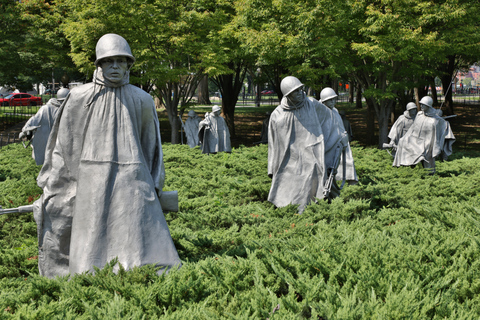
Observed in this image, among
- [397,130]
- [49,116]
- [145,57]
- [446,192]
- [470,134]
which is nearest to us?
[446,192]

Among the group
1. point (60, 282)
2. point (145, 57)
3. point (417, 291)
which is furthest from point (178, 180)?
point (145, 57)

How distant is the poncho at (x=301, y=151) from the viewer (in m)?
8.93

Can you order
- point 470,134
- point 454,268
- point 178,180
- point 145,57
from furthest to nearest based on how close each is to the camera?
point 470,134 → point 145,57 → point 178,180 → point 454,268

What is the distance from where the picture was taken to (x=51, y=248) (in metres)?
4.99

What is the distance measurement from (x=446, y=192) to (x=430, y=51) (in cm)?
1086

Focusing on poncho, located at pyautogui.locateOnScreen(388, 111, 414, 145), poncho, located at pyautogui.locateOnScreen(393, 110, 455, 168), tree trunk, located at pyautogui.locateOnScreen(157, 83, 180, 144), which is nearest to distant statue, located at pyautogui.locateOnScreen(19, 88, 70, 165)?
poncho, located at pyautogui.locateOnScreen(393, 110, 455, 168)

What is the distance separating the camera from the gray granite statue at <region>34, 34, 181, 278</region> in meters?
4.61

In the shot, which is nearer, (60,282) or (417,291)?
(417,291)

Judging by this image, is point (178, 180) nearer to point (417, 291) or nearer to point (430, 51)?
point (417, 291)

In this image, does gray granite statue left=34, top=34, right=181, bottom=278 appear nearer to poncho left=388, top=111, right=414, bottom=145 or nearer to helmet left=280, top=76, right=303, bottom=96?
helmet left=280, top=76, right=303, bottom=96

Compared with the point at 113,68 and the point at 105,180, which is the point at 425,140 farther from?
the point at 105,180

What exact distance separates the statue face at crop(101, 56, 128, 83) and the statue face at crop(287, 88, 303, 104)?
4565mm

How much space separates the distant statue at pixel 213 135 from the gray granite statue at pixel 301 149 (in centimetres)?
1149

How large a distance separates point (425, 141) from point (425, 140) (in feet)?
0.10
